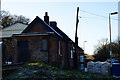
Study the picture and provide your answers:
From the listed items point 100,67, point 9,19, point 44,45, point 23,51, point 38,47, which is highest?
point 9,19

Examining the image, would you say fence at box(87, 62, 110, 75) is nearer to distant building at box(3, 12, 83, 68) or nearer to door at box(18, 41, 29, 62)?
distant building at box(3, 12, 83, 68)

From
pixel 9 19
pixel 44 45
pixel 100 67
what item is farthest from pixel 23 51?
pixel 9 19

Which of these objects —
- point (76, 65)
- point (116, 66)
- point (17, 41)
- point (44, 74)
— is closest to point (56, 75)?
point (44, 74)

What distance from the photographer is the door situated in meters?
23.7

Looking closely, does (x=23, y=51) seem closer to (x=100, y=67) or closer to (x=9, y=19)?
(x=100, y=67)

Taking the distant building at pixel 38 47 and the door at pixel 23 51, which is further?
the door at pixel 23 51

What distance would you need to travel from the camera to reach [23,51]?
78.2 ft

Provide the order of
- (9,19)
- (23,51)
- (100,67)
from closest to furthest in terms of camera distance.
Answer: (100,67) → (23,51) → (9,19)

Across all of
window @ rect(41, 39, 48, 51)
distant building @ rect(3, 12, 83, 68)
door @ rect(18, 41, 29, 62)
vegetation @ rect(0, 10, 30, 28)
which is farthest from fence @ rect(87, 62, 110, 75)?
vegetation @ rect(0, 10, 30, 28)

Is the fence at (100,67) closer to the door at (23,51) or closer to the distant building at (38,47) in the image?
the distant building at (38,47)

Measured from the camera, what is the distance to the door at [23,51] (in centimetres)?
2369

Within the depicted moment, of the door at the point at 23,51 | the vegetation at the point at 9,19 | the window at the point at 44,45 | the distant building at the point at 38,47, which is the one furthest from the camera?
the vegetation at the point at 9,19

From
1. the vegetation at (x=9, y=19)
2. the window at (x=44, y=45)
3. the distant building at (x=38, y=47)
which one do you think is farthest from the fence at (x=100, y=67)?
the vegetation at (x=9, y=19)

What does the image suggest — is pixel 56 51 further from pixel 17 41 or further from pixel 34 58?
pixel 17 41
